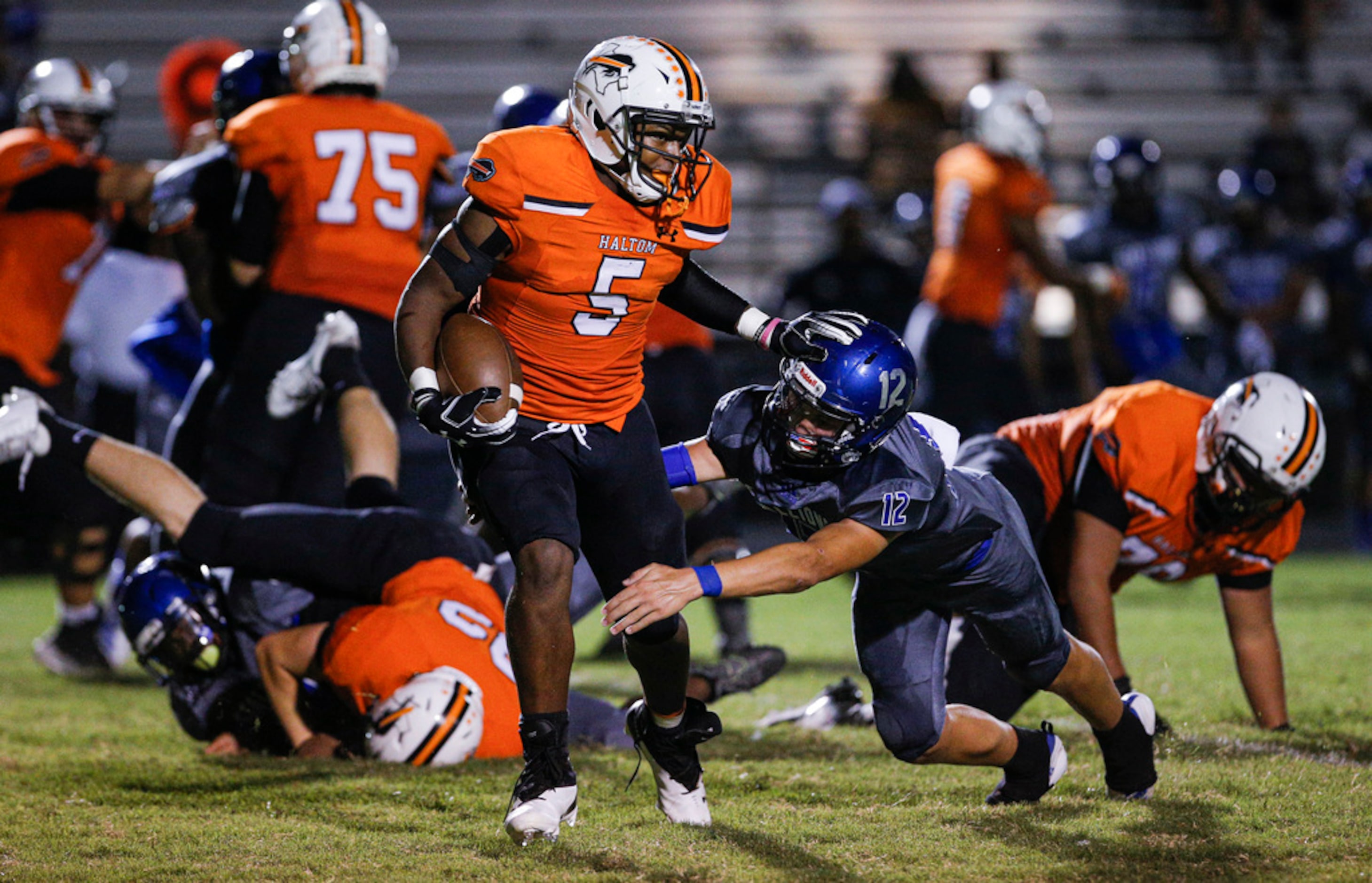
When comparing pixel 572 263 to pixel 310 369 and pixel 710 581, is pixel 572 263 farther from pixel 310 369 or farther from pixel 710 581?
pixel 310 369

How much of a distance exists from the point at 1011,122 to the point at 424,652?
171 inches

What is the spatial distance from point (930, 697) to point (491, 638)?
4.17ft

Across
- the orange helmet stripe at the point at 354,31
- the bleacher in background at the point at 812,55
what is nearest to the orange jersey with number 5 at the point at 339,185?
the orange helmet stripe at the point at 354,31

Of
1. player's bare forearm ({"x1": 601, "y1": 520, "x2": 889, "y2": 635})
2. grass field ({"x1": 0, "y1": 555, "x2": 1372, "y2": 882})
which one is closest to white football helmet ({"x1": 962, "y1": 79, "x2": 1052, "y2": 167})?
grass field ({"x1": 0, "y1": 555, "x2": 1372, "y2": 882})

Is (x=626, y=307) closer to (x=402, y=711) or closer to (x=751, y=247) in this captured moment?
(x=402, y=711)

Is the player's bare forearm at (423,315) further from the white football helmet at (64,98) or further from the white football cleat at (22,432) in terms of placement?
the white football helmet at (64,98)

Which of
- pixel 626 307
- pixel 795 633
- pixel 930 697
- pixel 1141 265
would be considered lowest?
pixel 795 633

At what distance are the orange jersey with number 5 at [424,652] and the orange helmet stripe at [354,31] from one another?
1915mm

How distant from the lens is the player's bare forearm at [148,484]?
13.8 ft

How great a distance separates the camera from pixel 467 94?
1246 centimetres

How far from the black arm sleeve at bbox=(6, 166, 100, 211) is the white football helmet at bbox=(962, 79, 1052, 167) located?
12.9 ft

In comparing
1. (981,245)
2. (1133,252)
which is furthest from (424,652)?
(1133,252)

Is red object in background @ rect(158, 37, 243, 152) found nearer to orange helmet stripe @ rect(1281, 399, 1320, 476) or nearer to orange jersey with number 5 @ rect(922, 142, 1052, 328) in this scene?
orange jersey with number 5 @ rect(922, 142, 1052, 328)

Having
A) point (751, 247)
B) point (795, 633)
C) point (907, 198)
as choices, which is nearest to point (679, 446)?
point (795, 633)
